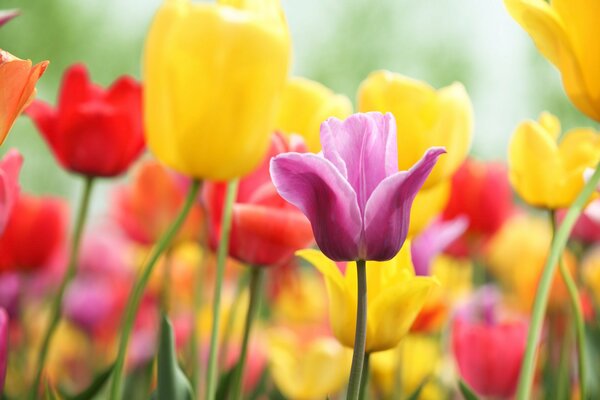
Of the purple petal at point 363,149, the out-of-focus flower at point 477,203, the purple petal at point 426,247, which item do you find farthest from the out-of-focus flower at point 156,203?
the purple petal at point 363,149

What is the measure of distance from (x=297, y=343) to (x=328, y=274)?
0.65m

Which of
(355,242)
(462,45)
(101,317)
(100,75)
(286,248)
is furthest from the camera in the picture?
(462,45)

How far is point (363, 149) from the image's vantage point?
429 mm

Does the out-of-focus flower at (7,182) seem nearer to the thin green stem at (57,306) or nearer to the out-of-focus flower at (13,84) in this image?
the out-of-focus flower at (13,84)

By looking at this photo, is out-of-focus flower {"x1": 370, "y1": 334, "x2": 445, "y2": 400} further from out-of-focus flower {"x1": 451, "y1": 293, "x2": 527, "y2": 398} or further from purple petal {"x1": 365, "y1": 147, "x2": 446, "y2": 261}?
purple petal {"x1": 365, "y1": 147, "x2": 446, "y2": 261}

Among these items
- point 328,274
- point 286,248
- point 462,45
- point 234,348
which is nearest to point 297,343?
point 234,348

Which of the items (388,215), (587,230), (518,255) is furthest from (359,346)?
(518,255)

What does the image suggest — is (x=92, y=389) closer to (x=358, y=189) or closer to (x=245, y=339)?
(x=245, y=339)

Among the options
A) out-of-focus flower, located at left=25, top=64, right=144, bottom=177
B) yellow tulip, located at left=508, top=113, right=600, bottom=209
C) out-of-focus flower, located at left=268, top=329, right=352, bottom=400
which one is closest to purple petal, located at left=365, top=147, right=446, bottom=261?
yellow tulip, located at left=508, top=113, right=600, bottom=209

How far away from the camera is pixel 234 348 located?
1.20 meters

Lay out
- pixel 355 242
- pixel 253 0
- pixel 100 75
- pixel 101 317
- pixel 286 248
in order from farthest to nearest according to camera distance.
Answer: pixel 100 75 < pixel 101 317 < pixel 286 248 < pixel 253 0 < pixel 355 242

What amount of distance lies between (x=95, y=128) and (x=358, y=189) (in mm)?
394

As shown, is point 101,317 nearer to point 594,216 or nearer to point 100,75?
point 594,216

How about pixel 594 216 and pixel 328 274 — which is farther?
pixel 594 216
